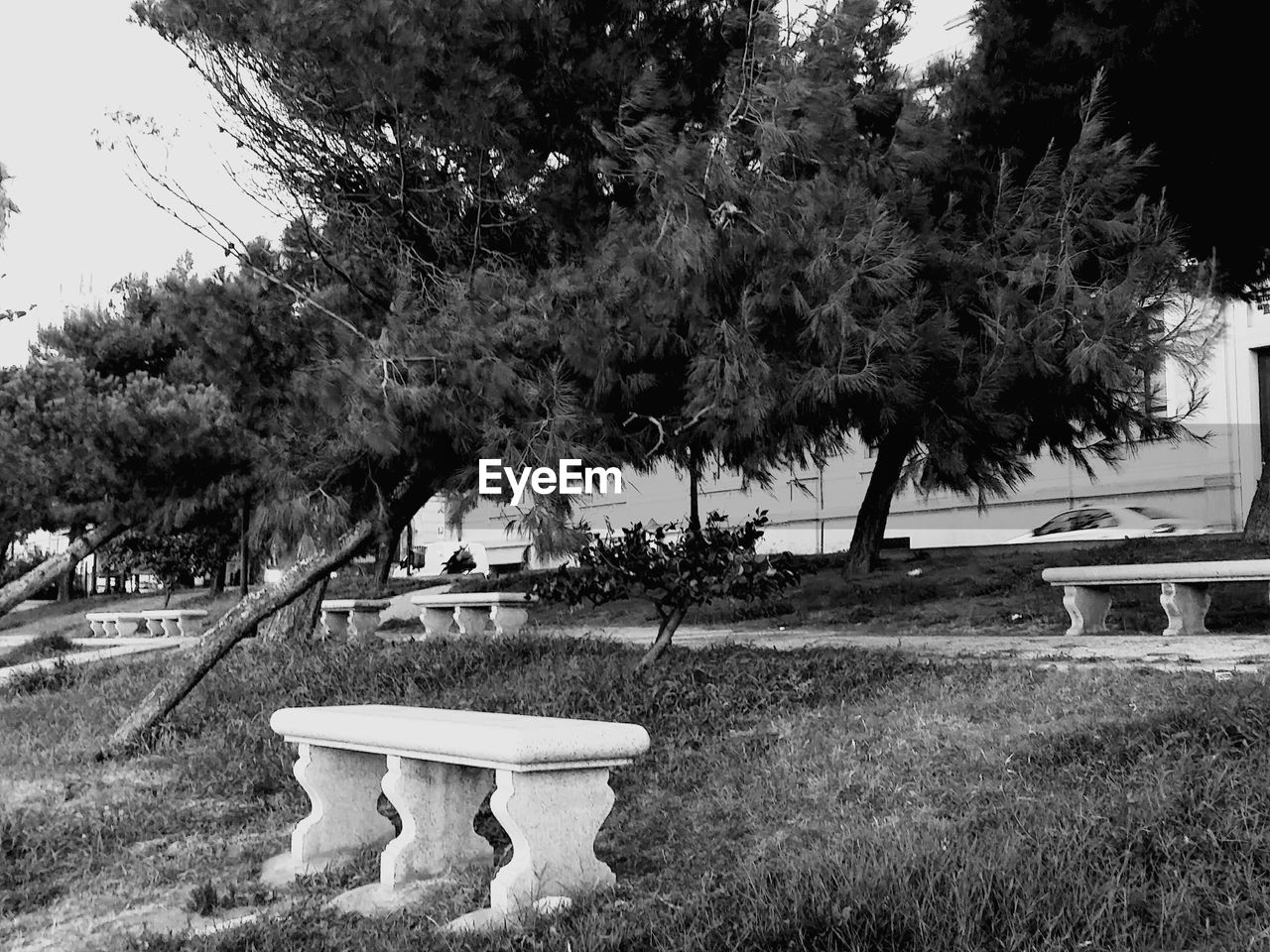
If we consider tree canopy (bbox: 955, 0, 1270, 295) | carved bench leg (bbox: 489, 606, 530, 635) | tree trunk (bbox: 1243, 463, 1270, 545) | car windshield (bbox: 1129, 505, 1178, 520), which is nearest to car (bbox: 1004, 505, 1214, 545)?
car windshield (bbox: 1129, 505, 1178, 520)

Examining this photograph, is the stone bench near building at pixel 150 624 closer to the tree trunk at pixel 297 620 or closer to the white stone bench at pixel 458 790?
the tree trunk at pixel 297 620

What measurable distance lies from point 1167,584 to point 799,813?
526cm

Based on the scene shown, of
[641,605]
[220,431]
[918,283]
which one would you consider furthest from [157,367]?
[918,283]

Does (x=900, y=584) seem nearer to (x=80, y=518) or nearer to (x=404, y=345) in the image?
(x=404, y=345)

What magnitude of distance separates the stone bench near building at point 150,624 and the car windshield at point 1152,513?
46.7ft

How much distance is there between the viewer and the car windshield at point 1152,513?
20438 mm

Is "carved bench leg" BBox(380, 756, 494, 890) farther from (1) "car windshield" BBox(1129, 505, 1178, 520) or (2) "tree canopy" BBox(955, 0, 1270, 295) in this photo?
(1) "car windshield" BBox(1129, 505, 1178, 520)

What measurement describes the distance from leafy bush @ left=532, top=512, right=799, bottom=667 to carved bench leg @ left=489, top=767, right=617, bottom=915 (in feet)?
10.4

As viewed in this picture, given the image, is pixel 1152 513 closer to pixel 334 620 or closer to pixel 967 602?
pixel 967 602

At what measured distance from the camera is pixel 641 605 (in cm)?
1347

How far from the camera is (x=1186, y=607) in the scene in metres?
8.65

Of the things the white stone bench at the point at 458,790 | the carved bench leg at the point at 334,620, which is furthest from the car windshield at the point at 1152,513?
the white stone bench at the point at 458,790

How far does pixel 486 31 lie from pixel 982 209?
14.1ft

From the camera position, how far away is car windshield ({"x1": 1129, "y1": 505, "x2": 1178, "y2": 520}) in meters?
20.4
